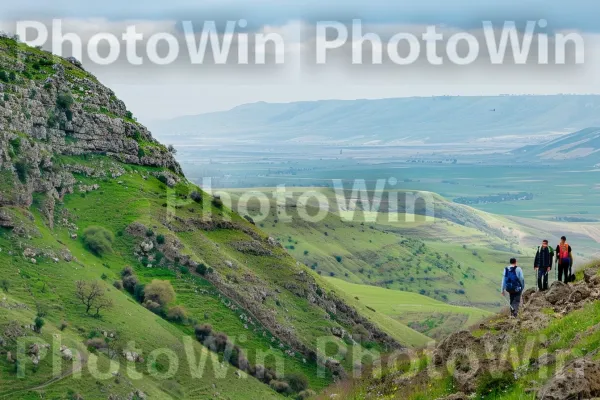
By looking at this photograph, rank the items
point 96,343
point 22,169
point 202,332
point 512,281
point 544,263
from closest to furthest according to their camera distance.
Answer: point 512,281, point 544,263, point 96,343, point 202,332, point 22,169

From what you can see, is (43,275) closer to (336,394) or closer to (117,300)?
(117,300)

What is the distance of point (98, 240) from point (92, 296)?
16491mm

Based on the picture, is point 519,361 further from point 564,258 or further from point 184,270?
point 184,270

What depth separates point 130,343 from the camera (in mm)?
81688

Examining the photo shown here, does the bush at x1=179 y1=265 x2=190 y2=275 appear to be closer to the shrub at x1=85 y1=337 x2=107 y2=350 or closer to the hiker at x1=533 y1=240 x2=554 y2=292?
the shrub at x1=85 y1=337 x2=107 y2=350

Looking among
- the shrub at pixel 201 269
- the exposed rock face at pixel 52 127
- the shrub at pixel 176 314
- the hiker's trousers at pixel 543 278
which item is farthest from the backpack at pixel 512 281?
the shrub at pixel 201 269

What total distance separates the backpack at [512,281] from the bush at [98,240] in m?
72.5

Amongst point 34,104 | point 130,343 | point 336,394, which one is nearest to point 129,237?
point 34,104

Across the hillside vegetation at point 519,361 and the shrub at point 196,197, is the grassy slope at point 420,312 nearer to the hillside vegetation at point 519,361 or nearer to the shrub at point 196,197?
the shrub at point 196,197

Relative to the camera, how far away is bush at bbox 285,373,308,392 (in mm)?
91000

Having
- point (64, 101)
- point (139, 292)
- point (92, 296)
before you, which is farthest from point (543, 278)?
point (64, 101)

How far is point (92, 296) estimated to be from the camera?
279 feet

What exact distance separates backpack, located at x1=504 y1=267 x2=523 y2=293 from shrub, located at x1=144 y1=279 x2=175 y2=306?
6635 centimetres

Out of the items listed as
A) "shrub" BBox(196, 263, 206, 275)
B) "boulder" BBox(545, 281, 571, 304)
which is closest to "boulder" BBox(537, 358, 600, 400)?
"boulder" BBox(545, 281, 571, 304)
